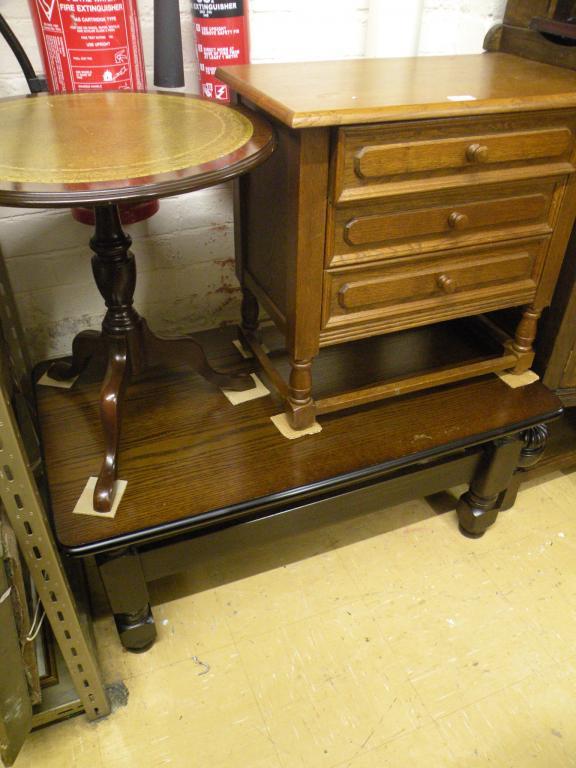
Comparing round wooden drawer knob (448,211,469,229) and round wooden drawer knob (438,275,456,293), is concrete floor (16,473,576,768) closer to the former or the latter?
round wooden drawer knob (438,275,456,293)

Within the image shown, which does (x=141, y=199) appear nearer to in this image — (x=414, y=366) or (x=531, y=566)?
(x=414, y=366)

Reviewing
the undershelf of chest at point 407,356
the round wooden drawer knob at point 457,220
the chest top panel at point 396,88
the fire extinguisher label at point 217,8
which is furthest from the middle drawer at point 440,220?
the fire extinguisher label at point 217,8

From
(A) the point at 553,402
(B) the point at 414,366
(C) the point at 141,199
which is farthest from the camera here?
(B) the point at 414,366

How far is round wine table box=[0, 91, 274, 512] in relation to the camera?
32.0 inches

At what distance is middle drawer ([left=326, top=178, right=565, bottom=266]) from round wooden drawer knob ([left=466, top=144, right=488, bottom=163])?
66 millimetres


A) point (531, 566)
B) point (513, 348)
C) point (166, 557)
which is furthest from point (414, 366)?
point (166, 557)

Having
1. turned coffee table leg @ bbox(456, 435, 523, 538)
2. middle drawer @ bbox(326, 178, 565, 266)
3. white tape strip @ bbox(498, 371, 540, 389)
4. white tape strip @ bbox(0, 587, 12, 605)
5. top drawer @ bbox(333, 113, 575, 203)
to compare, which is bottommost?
turned coffee table leg @ bbox(456, 435, 523, 538)

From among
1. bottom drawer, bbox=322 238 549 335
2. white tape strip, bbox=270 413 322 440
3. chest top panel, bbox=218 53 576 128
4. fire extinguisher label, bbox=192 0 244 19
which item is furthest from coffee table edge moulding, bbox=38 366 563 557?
fire extinguisher label, bbox=192 0 244 19

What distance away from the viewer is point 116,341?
1180mm

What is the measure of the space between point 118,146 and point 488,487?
1069 mm

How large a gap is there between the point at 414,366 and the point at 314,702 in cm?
79

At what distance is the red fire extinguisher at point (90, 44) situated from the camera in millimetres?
1101

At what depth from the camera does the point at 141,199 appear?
82 centimetres

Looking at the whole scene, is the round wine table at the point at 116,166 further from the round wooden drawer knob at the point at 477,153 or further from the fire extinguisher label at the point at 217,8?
the round wooden drawer knob at the point at 477,153
